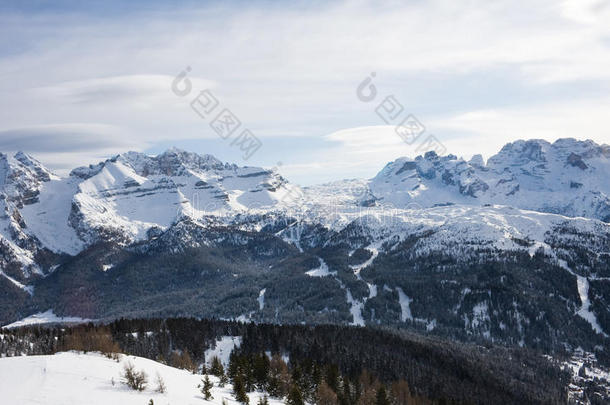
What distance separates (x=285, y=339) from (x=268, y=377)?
74.6 metres

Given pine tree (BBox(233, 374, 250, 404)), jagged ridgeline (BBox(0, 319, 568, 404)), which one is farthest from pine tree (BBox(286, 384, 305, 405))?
jagged ridgeline (BBox(0, 319, 568, 404))

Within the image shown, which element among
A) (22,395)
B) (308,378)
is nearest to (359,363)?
(308,378)

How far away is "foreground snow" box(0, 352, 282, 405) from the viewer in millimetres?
70625

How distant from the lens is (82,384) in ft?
259

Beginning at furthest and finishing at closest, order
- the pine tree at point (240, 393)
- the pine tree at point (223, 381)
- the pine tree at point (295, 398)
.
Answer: the pine tree at point (223, 381), the pine tree at point (295, 398), the pine tree at point (240, 393)

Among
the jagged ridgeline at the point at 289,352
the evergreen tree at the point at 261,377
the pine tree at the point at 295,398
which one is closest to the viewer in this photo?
the pine tree at the point at 295,398

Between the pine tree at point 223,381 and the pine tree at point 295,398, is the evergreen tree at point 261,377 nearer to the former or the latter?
the pine tree at point 223,381

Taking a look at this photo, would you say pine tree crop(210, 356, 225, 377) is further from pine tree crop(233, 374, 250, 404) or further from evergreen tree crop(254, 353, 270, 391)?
pine tree crop(233, 374, 250, 404)

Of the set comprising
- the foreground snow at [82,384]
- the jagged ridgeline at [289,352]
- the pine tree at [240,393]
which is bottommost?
the jagged ridgeline at [289,352]

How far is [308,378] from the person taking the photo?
122m

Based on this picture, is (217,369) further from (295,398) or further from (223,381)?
(295,398)

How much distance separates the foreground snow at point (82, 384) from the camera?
7062 centimetres

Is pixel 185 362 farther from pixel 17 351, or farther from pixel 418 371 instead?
pixel 418 371

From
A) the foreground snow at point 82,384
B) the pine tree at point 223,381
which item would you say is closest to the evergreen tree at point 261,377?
the pine tree at point 223,381
